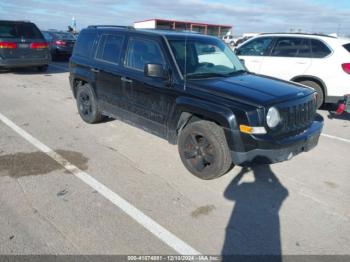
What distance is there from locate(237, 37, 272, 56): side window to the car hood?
4139 mm

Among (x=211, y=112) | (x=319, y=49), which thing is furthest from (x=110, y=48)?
(x=319, y=49)

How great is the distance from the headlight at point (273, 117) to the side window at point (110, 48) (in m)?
2.73

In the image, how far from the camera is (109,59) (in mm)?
5324

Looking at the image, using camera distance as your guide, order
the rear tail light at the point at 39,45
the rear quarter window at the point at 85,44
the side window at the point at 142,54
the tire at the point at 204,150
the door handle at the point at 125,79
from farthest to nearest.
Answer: the rear tail light at the point at 39,45, the rear quarter window at the point at 85,44, the door handle at the point at 125,79, the side window at the point at 142,54, the tire at the point at 204,150

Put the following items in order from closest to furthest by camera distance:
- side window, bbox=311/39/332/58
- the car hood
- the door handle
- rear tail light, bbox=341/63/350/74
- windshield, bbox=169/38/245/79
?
1. the car hood
2. windshield, bbox=169/38/245/79
3. the door handle
4. rear tail light, bbox=341/63/350/74
5. side window, bbox=311/39/332/58

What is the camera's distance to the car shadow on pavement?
112 inches

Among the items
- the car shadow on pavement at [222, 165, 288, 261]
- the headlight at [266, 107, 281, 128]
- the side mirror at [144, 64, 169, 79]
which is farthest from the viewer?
the side mirror at [144, 64, 169, 79]

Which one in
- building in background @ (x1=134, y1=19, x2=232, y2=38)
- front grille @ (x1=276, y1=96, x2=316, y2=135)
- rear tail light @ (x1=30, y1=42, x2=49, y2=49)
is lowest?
front grille @ (x1=276, y1=96, x2=316, y2=135)

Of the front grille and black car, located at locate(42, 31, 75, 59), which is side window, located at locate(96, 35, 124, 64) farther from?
black car, located at locate(42, 31, 75, 59)

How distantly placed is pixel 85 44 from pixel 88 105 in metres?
1.18

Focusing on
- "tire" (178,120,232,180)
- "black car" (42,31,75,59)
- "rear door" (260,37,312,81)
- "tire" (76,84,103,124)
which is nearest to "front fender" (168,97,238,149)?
"tire" (178,120,232,180)

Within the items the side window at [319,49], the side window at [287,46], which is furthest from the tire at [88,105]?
the side window at [319,49]

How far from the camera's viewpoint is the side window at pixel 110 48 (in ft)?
16.9

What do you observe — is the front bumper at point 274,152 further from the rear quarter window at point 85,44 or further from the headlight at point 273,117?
the rear quarter window at point 85,44
